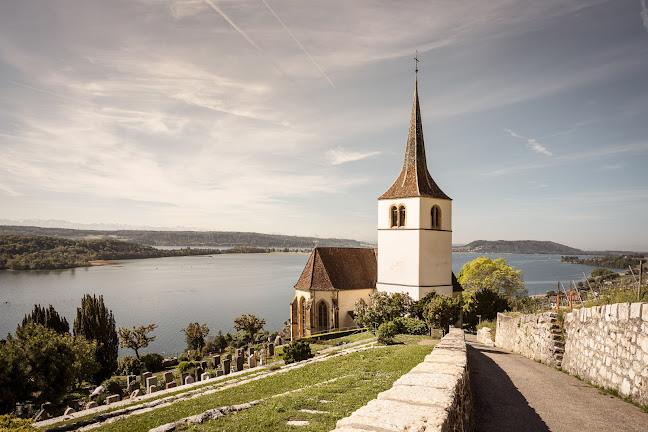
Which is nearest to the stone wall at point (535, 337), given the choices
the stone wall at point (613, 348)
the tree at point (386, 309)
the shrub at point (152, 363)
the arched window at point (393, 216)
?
the stone wall at point (613, 348)

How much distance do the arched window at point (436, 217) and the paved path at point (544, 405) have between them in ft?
64.2

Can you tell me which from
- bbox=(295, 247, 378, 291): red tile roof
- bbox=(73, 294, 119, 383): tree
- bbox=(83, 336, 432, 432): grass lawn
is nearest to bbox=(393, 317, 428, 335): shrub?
bbox=(83, 336, 432, 432): grass lawn

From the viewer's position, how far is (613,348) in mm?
8047

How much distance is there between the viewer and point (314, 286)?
32094 mm

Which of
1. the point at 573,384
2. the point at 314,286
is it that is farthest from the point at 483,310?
the point at 573,384

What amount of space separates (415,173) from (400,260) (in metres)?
7.27

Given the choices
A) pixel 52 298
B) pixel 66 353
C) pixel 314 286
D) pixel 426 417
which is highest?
pixel 426 417

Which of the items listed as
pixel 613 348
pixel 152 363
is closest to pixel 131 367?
pixel 152 363

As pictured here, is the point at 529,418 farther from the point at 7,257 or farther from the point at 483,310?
the point at 7,257

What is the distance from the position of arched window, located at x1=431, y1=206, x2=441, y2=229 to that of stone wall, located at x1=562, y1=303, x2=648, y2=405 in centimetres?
1945

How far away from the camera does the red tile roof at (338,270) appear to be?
106 feet

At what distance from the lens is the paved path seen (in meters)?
6.62

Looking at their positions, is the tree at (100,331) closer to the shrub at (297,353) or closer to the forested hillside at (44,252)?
the shrub at (297,353)

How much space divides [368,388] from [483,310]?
1097 inches
